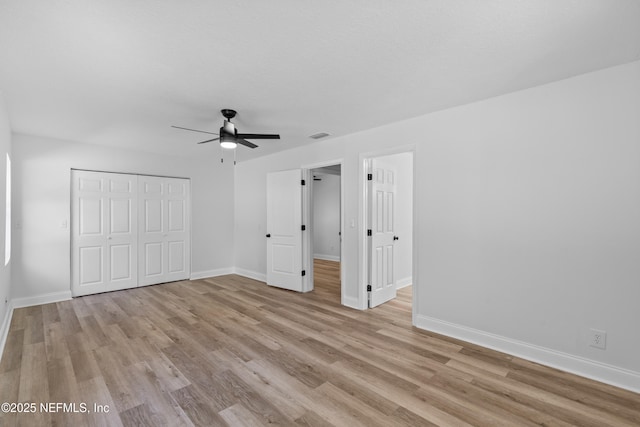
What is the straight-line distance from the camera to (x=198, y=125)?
12.4 feet

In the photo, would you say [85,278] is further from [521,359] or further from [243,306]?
[521,359]

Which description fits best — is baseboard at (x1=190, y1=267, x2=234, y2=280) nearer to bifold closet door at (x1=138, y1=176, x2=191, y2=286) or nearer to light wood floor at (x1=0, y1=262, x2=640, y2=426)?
bifold closet door at (x1=138, y1=176, x2=191, y2=286)

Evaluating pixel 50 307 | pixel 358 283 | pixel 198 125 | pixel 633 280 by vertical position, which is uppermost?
pixel 198 125

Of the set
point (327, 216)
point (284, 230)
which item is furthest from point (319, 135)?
point (327, 216)

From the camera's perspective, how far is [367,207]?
4051 millimetres

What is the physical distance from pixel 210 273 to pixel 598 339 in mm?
6017

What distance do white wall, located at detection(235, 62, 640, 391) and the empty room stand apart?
2cm

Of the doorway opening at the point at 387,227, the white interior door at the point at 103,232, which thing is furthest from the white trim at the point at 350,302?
the white interior door at the point at 103,232

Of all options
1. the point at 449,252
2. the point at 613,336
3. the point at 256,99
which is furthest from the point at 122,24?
the point at 613,336

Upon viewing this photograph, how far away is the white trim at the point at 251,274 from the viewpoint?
581 cm

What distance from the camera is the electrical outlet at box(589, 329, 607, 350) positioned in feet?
7.61

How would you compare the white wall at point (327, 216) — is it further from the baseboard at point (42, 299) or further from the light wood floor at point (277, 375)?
the baseboard at point (42, 299)

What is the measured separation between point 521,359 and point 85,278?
613cm

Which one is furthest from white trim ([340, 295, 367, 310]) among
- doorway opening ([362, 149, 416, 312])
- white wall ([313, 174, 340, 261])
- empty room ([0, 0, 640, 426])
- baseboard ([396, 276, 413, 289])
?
white wall ([313, 174, 340, 261])
